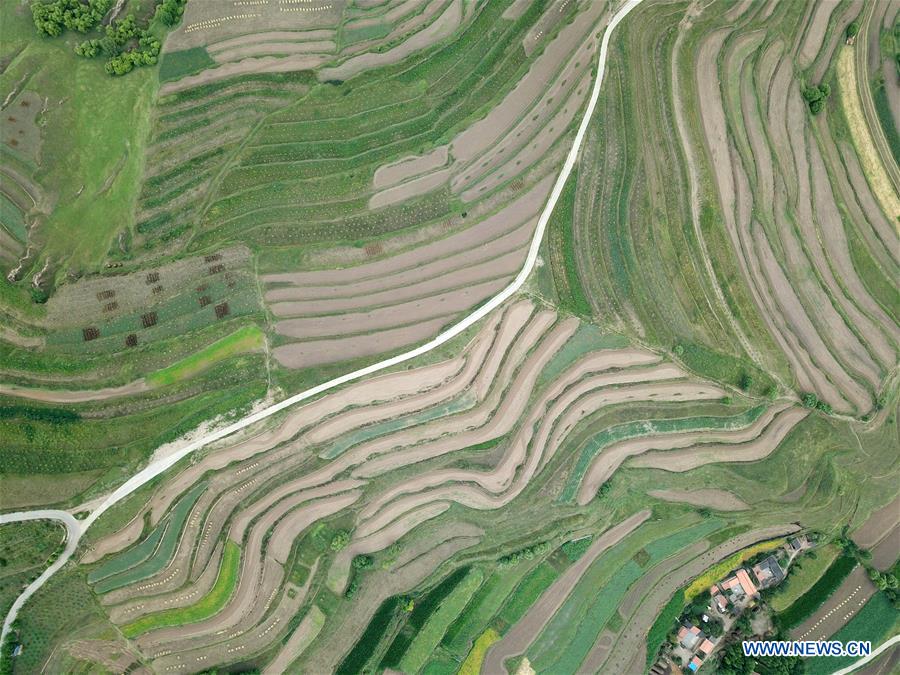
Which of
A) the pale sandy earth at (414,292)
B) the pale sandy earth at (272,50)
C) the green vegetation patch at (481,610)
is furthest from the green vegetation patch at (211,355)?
the green vegetation patch at (481,610)

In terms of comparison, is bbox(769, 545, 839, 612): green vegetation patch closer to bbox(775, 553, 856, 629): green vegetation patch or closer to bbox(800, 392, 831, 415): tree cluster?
bbox(775, 553, 856, 629): green vegetation patch

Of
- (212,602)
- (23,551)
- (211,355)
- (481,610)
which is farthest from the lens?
(481,610)

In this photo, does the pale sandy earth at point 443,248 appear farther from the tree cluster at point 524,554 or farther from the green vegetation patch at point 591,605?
the green vegetation patch at point 591,605

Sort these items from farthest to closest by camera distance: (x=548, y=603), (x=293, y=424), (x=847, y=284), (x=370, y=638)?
1. (x=847, y=284)
2. (x=548, y=603)
3. (x=370, y=638)
4. (x=293, y=424)

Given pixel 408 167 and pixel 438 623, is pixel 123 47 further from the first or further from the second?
pixel 438 623

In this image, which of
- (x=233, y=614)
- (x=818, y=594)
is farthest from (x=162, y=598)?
(x=818, y=594)
